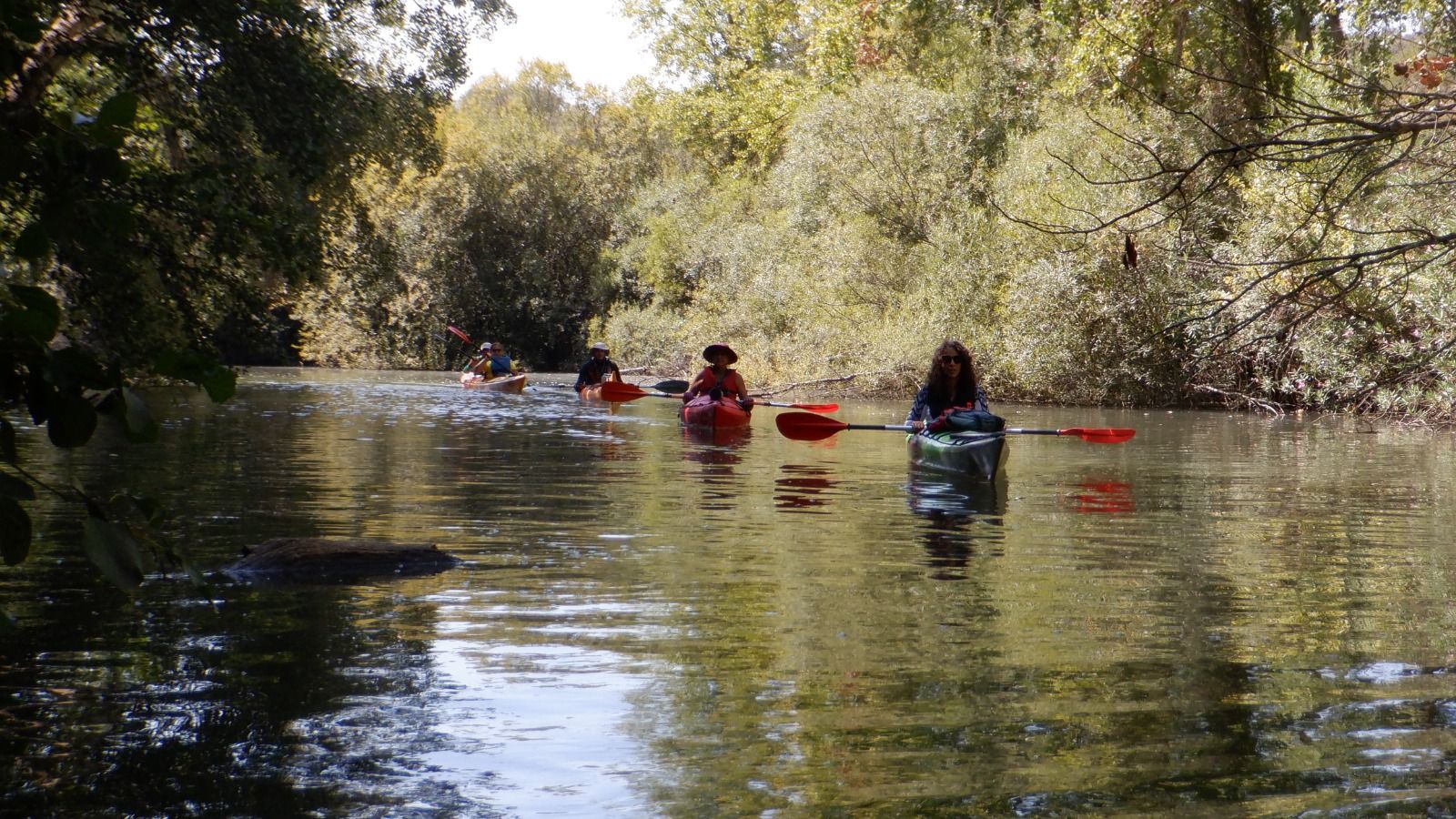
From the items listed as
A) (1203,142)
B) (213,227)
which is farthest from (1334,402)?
(213,227)

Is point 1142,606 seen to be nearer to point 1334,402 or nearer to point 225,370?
point 225,370

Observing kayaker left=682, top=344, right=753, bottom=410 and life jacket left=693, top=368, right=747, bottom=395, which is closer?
kayaker left=682, top=344, right=753, bottom=410

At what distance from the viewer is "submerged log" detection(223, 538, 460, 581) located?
681cm

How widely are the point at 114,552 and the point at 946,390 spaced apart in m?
10.2

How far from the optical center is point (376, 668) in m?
5.04

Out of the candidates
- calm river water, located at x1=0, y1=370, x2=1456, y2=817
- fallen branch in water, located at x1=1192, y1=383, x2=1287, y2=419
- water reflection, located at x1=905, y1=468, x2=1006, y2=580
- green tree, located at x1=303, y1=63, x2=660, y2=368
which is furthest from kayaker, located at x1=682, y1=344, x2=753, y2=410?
green tree, located at x1=303, y1=63, x2=660, y2=368

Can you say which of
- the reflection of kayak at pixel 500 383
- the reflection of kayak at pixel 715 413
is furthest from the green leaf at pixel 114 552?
the reflection of kayak at pixel 500 383

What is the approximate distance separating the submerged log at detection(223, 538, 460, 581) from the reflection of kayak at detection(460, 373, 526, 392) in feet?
65.4

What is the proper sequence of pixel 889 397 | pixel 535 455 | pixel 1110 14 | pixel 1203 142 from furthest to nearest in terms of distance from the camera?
pixel 889 397 → pixel 1203 142 → pixel 1110 14 → pixel 535 455

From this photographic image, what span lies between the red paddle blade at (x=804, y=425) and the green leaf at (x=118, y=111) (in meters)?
11.7

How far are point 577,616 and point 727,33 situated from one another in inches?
1502

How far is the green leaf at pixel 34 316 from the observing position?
2426mm

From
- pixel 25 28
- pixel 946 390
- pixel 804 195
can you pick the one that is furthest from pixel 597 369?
pixel 25 28

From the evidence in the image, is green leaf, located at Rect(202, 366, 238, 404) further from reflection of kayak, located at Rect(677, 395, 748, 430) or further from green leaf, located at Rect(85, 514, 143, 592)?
reflection of kayak, located at Rect(677, 395, 748, 430)
